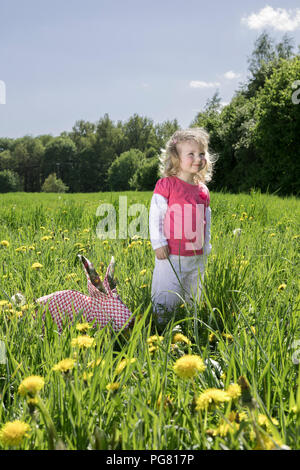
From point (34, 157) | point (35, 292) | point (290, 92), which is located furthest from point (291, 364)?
point (34, 157)

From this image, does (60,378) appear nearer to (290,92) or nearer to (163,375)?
(163,375)

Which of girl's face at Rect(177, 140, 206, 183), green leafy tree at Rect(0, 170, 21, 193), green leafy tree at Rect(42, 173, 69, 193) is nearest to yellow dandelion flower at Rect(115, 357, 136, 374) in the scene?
girl's face at Rect(177, 140, 206, 183)

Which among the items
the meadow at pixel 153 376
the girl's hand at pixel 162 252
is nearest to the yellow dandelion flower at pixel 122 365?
the meadow at pixel 153 376

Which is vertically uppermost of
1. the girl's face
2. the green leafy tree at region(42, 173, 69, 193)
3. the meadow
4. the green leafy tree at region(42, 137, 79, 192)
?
the green leafy tree at region(42, 137, 79, 192)

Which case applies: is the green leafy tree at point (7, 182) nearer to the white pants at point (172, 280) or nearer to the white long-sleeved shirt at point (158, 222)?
the white long-sleeved shirt at point (158, 222)

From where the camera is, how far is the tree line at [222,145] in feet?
46.6

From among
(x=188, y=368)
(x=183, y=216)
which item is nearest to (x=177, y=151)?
(x=183, y=216)

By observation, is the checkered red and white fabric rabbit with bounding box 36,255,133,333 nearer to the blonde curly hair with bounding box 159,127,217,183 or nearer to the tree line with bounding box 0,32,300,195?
the blonde curly hair with bounding box 159,127,217,183

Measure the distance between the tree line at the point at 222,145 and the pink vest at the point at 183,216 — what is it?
369 cm

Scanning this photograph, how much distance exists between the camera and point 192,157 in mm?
2455

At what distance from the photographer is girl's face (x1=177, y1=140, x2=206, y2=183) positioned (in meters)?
2.45

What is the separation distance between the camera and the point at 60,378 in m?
1.11

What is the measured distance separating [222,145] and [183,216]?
64.1 ft
